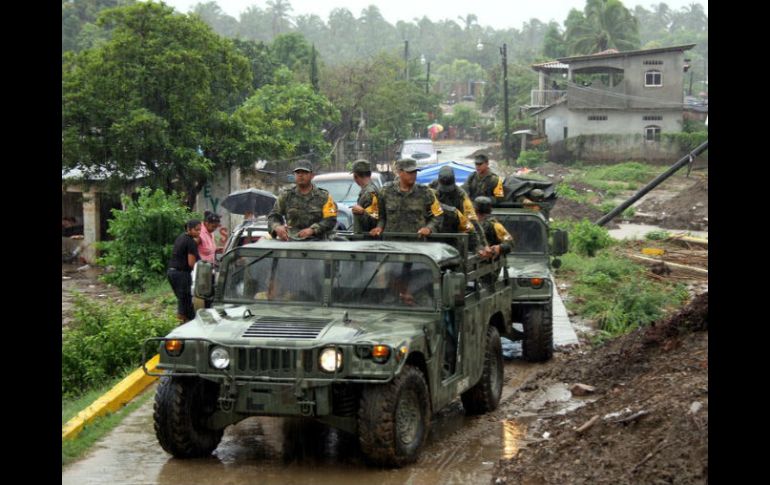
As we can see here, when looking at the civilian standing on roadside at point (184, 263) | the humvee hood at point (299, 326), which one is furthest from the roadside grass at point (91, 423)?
the civilian standing on roadside at point (184, 263)

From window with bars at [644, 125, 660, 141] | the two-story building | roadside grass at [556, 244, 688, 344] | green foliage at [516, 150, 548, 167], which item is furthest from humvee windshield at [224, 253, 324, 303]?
window with bars at [644, 125, 660, 141]

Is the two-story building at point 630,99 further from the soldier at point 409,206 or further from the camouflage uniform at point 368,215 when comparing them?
the soldier at point 409,206

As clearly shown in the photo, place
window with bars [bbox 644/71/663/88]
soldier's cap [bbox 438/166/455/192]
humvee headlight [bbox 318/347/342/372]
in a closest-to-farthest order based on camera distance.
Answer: humvee headlight [bbox 318/347/342/372], soldier's cap [bbox 438/166/455/192], window with bars [bbox 644/71/663/88]

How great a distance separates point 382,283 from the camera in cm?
887

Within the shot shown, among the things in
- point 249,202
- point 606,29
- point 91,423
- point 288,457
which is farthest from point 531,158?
point 288,457

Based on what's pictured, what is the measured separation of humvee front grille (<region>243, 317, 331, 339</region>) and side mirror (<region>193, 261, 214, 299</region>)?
762 mm

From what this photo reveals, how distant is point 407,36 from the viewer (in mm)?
160625

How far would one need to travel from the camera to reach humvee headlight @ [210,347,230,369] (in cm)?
785

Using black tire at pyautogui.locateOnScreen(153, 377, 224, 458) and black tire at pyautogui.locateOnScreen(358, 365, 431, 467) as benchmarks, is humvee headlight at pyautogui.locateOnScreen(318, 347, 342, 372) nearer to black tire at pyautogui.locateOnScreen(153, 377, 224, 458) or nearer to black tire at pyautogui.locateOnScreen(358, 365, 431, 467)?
black tire at pyautogui.locateOnScreen(358, 365, 431, 467)

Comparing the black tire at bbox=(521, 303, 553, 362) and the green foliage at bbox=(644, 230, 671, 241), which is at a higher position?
the green foliage at bbox=(644, 230, 671, 241)

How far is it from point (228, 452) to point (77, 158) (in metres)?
14.3

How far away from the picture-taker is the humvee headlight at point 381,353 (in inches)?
303
